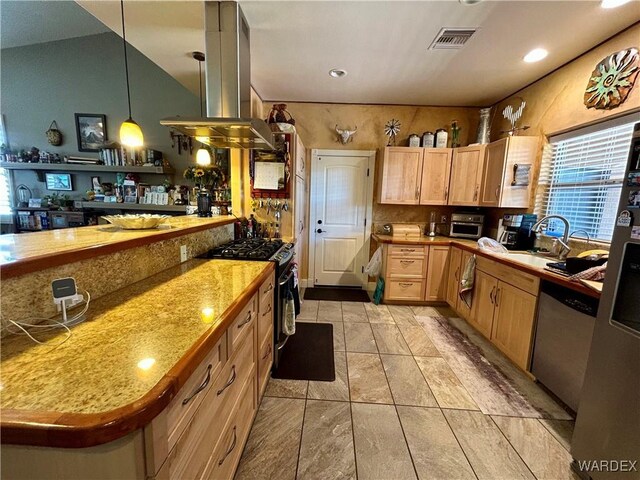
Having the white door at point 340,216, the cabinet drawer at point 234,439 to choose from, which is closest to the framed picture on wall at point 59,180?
the white door at point 340,216

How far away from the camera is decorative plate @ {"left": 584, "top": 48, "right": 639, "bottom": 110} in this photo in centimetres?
190

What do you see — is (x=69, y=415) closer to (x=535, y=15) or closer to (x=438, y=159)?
(x=535, y=15)

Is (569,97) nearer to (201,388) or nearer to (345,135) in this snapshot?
(345,135)

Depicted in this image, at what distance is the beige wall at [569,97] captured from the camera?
76.8 inches

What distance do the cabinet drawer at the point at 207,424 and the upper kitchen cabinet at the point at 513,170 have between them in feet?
10.4

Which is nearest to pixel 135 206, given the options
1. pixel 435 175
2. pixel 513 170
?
pixel 435 175

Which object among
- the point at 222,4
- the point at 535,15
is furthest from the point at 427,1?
the point at 222,4

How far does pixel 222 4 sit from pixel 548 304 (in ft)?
10.6

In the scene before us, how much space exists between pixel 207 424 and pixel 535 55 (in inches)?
143

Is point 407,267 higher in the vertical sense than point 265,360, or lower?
higher

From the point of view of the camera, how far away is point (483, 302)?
2605mm

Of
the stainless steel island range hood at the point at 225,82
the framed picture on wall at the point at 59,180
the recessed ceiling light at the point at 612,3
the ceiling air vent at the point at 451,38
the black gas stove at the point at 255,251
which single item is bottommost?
the black gas stove at the point at 255,251

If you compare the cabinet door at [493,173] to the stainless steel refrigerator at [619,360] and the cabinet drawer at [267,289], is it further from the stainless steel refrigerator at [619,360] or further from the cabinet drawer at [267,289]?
the cabinet drawer at [267,289]

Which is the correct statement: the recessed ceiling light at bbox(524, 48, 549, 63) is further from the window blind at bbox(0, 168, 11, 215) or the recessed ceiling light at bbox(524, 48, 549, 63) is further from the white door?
the window blind at bbox(0, 168, 11, 215)
